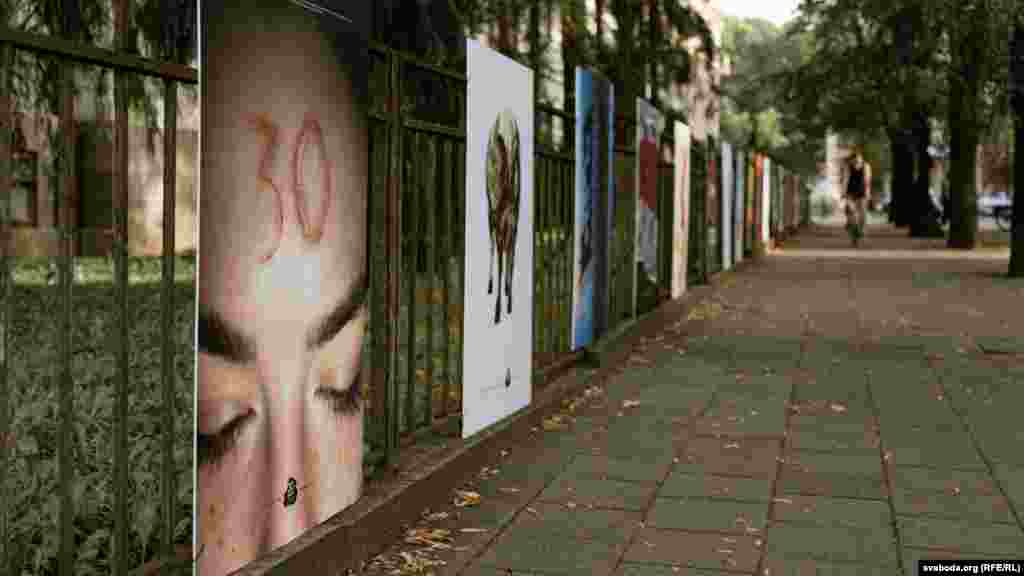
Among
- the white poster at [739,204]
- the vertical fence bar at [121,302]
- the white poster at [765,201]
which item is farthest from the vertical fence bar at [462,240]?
the white poster at [765,201]

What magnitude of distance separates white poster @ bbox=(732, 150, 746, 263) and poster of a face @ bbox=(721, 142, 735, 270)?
1.83 feet

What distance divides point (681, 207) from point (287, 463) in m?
9.23

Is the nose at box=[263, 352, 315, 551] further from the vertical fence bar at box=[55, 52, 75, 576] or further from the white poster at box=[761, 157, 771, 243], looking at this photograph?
the white poster at box=[761, 157, 771, 243]

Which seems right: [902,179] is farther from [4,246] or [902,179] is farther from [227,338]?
[4,246]

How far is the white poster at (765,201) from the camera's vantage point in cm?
2433

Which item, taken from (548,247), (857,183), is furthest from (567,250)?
(857,183)

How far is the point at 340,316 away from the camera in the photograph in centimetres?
427

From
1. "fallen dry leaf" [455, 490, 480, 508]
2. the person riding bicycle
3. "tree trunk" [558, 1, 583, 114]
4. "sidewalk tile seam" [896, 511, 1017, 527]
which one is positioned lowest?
"sidewalk tile seam" [896, 511, 1017, 527]

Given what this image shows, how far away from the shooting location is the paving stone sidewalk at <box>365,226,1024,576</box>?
4457 mm

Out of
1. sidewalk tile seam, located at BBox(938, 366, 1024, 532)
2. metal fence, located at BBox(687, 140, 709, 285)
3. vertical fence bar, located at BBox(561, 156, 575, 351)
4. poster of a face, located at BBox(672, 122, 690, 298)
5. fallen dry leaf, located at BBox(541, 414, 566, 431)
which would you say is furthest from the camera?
metal fence, located at BBox(687, 140, 709, 285)

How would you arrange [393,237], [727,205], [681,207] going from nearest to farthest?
1. [393,237]
2. [681,207]
3. [727,205]

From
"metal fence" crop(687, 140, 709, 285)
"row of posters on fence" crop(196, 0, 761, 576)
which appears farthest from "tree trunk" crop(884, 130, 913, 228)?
"row of posters on fence" crop(196, 0, 761, 576)

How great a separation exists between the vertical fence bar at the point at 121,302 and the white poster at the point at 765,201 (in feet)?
70.1

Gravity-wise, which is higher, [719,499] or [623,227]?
[623,227]
